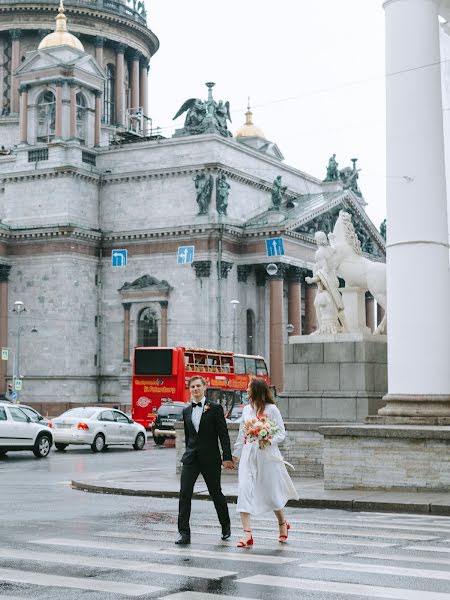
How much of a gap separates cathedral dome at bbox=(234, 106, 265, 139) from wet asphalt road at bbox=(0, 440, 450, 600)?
224ft

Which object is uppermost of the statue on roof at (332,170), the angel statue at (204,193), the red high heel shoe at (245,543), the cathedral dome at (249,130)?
the cathedral dome at (249,130)

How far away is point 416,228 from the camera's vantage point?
17812mm

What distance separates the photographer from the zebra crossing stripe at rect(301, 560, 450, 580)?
9.45m

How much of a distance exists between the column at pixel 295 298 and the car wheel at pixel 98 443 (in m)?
33.3

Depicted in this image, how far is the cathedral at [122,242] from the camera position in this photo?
213ft

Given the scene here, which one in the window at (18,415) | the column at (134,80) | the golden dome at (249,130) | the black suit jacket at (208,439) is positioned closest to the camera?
the black suit jacket at (208,439)

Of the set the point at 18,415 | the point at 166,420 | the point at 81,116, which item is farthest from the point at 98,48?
the point at 18,415

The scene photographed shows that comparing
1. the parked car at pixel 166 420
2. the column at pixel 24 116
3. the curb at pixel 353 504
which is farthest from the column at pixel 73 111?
the curb at pixel 353 504

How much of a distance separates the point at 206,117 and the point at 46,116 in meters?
11.5

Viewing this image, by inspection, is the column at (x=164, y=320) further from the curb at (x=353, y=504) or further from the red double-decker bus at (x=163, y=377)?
the curb at (x=353, y=504)

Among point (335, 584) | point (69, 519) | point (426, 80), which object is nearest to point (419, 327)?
point (426, 80)

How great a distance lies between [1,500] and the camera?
691 inches

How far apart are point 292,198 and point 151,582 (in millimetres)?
66826

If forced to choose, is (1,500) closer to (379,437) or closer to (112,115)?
(379,437)
